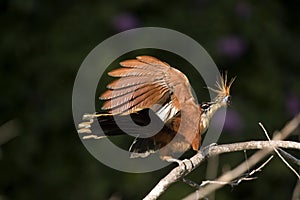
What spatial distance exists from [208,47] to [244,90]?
31 centimetres

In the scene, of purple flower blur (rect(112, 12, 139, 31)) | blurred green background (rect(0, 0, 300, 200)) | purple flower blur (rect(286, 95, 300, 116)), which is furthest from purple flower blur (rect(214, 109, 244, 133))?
purple flower blur (rect(112, 12, 139, 31))

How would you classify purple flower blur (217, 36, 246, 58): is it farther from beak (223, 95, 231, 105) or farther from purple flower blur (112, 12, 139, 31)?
beak (223, 95, 231, 105)

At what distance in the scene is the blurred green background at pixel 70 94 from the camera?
3100 mm

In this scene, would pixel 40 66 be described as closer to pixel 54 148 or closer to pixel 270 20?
pixel 54 148

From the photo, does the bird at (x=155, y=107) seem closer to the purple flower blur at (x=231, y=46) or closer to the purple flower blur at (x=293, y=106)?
the purple flower blur at (x=231, y=46)

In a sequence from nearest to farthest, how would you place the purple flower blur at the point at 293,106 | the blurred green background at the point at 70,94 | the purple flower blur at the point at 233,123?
the blurred green background at the point at 70,94
the purple flower blur at the point at 233,123
the purple flower blur at the point at 293,106

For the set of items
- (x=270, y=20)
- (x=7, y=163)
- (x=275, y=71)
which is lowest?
(x=7, y=163)

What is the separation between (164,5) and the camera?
3.25 m

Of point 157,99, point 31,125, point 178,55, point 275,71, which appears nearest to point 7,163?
point 31,125

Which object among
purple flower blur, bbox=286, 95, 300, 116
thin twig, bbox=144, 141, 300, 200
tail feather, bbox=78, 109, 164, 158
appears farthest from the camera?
purple flower blur, bbox=286, 95, 300, 116

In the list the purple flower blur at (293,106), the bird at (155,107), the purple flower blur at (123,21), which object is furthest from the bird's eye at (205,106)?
the purple flower blur at (293,106)

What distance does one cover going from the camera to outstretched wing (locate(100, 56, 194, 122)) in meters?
1.28

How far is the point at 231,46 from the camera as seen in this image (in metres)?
3.27

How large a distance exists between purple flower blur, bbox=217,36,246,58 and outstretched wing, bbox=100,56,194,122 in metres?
1.91
